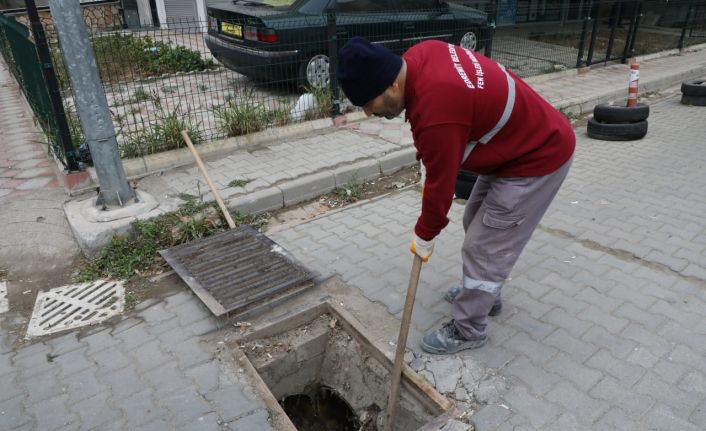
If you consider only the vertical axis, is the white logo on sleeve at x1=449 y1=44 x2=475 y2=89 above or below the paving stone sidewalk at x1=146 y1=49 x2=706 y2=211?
above

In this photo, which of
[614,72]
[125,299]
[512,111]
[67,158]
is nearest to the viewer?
[512,111]

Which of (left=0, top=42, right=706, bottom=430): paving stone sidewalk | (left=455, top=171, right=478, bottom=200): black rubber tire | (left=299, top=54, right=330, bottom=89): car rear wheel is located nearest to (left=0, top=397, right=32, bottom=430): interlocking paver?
(left=0, top=42, right=706, bottom=430): paving stone sidewalk

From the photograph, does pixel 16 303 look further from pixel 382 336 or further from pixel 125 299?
pixel 382 336

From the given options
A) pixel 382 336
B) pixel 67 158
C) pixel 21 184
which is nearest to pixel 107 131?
pixel 67 158

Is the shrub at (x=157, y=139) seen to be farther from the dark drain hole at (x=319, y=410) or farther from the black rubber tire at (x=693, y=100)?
the black rubber tire at (x=693, y=100)

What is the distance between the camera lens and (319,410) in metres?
3.27

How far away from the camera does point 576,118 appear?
746cm

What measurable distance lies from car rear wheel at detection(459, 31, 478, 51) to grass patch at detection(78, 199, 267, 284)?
17.8 feet

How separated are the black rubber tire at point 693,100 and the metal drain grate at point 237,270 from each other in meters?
7.55

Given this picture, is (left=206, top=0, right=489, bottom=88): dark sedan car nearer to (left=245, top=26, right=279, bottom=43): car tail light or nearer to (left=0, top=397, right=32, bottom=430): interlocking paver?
(left=245, top=26, right=279, bottom=43): car tail light

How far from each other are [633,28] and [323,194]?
Result: 8.70m

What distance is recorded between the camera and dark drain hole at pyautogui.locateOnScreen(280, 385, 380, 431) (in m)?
3.17

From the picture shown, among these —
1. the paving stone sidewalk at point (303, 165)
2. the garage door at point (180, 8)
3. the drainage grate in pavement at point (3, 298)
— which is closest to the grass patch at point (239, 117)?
the paving stone sidewalk at point (303, 165)

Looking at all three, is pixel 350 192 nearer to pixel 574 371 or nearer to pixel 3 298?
pixel 574 371
